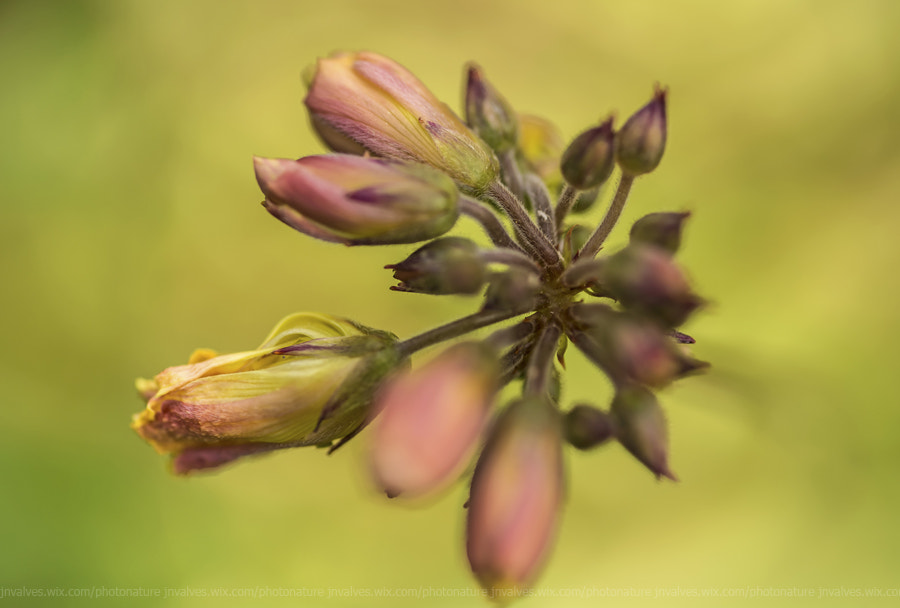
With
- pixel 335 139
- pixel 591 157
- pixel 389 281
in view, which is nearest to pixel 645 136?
pixel 591 157

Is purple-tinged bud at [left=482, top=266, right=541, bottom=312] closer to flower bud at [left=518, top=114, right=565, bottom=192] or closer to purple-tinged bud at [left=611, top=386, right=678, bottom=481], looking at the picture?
purple-tinged bud at [left=611, top=386, right=678, bottom=481]

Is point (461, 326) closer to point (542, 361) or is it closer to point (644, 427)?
point (542, 361)

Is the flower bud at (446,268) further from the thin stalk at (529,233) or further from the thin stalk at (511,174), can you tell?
the thin stalk at (511,174)

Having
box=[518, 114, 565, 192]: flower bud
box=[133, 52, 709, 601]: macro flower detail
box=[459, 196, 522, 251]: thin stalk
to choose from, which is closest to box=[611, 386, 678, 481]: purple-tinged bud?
box=[133, 52, 709, 601]: macro flower detail

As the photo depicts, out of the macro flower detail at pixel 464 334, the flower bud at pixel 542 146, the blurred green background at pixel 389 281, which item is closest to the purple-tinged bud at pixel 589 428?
the macro flower detail at pixel 464 334

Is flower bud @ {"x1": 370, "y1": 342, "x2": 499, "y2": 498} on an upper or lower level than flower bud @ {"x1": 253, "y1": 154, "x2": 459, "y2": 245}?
lower

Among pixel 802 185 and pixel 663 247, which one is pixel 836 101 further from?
pixel 663 247
